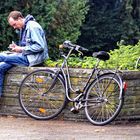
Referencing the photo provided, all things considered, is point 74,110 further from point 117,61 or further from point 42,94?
point 117,61

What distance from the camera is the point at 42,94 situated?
27.8 feet

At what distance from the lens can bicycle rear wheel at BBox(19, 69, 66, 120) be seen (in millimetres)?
8392

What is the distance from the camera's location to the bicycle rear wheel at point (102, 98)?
8.02 m

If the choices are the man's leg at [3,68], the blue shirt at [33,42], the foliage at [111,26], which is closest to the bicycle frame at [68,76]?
the blue shirt at [33,42]

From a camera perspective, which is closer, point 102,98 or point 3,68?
point 102,98

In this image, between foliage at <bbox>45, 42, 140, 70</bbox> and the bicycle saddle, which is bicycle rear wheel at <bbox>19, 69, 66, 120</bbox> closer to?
foliage at <bbox>45, 42, 140, 70</bbox>

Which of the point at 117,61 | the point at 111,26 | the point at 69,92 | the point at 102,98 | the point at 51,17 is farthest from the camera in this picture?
the point at 111,26

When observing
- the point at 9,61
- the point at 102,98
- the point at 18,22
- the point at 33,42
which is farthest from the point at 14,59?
the point at 102,98

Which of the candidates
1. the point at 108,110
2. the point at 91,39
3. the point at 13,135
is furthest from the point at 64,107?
the point at 91,39

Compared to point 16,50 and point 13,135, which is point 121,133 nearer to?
point 13,135

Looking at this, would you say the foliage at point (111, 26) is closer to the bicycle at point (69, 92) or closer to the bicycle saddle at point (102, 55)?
the bicycle at point (69, 92)

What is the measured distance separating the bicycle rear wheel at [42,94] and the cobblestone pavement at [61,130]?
17 cm

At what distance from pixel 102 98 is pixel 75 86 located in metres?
0.54

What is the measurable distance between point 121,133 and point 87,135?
48 centimetres
